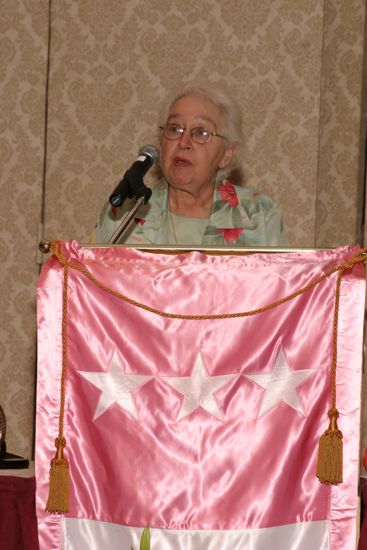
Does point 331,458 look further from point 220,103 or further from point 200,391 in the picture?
point 220,103

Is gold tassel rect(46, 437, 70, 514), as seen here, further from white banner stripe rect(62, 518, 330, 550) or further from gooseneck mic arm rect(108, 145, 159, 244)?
gooseneck mic arm rect(108, 145, 159, 244)

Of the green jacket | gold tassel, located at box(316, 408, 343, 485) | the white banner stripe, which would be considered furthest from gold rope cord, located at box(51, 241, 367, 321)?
the green jacket

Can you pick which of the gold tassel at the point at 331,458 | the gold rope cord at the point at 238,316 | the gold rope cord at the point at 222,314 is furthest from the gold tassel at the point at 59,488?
the gold tassel at the point at 331,458

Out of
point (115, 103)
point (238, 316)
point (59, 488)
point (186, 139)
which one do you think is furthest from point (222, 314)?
point (115, 103)

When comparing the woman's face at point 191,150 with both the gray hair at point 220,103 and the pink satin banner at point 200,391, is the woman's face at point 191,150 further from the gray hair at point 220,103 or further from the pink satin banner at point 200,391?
the pink satin banner at point 200,391

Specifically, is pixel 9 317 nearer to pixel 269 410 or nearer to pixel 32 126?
pixel 32 126

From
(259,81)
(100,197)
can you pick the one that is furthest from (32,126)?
(259,81)

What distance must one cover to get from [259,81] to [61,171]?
3.09ft

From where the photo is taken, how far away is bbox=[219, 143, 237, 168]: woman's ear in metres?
2.91

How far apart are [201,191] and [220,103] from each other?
0.29m

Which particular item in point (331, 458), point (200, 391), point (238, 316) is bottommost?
point (331, 458)

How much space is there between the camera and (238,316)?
173 cm

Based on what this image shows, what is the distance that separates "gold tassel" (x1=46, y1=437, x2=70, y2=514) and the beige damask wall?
7.33 ft

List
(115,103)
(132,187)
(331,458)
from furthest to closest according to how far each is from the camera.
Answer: (115,103)
(132,187)
(331,458)
